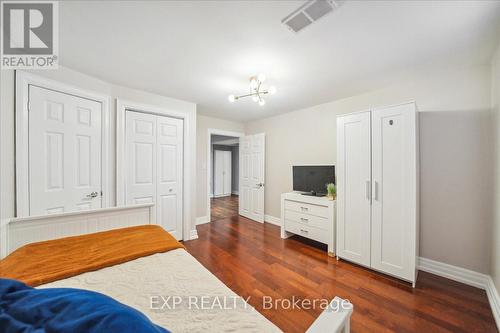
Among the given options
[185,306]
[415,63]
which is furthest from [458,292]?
[185,306]

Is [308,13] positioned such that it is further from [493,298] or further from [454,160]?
[493,298]

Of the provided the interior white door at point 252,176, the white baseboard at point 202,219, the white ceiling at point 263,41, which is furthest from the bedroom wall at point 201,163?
the white ceiling at point 263,41

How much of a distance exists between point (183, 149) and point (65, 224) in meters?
1.91

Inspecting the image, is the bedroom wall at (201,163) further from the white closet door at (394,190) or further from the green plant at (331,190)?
the white closet door at (394,190)

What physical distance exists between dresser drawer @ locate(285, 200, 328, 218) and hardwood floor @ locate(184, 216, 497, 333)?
560mm

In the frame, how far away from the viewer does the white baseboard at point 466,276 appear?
5.62 ft

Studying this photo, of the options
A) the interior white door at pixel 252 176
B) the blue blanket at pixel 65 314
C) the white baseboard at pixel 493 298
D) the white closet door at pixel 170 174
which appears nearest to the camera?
the blue blanket at pixel 65 314

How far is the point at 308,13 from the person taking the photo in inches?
53.4

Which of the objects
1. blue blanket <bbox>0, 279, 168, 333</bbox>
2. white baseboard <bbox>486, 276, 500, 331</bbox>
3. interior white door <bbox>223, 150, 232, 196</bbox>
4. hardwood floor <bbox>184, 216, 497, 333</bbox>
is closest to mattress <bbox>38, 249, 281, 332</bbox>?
blue blanket <bbox>0, 279, 168, 333</bbox>

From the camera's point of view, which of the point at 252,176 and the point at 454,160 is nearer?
the point at 454,160

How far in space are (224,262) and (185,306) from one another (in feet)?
6.06

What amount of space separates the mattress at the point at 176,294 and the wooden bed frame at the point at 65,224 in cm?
84

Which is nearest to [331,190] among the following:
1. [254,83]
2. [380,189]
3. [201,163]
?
[380,189]

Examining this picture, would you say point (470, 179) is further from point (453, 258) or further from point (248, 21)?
point (248, 21)
